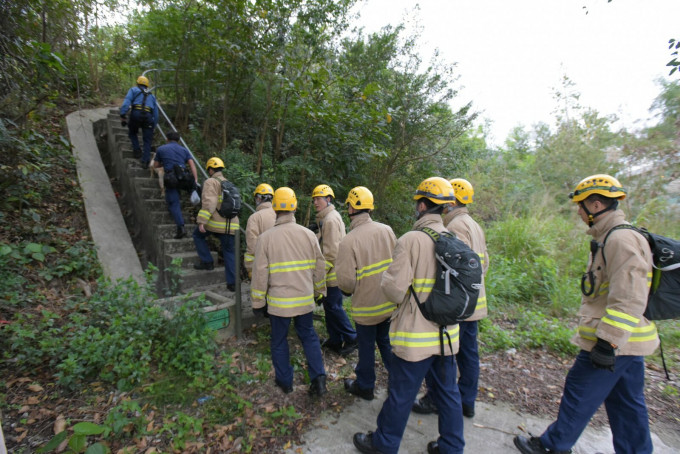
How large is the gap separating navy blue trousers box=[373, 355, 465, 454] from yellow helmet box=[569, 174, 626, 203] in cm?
162

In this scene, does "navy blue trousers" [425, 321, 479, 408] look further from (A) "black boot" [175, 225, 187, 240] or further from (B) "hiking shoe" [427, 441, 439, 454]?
(A) "black boot" [175, 225, 187, 240]

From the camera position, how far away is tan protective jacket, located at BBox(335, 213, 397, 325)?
3.14 m

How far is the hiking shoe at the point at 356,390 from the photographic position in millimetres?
3412

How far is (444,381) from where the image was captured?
2467 millimetres

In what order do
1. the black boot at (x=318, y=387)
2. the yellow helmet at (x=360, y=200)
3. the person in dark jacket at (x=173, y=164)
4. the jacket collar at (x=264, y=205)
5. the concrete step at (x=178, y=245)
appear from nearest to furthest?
the yellow helmet at (x=360, y=200) < the black boot at (x=318, y=387) < the jacket collar at (x=264, y=205) < the concrete step at (x=178, y=245) < the person in dark jacket at (x=173, y=164)

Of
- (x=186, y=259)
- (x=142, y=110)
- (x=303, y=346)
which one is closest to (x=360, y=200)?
(x=303, y=346)

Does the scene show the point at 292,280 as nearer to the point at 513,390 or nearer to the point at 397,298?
the point at 397,298

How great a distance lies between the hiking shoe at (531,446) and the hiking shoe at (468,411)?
43cm

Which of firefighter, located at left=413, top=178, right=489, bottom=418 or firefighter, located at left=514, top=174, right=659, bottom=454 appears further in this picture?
firefighter, located at left=413, top=178, right=489, bottom=418

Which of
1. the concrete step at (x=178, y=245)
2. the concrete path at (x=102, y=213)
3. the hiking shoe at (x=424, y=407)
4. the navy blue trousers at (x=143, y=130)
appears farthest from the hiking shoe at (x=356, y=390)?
the navy blue trousers at (x=143, y=130)

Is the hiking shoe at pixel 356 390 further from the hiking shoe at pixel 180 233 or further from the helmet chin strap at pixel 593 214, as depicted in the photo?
the hiking shoe at pixel 180 233

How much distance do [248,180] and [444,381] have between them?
4793 mm

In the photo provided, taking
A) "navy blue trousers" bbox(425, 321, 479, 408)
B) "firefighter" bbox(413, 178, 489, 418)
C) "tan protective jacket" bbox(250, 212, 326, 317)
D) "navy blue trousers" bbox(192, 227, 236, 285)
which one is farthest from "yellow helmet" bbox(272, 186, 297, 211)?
"navy blue trousers" bbox(425, 321, 479, 408)

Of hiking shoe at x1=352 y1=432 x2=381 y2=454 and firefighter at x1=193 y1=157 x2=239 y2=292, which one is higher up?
firefighter at x1=193 y1=157 x2=239 y2=292
